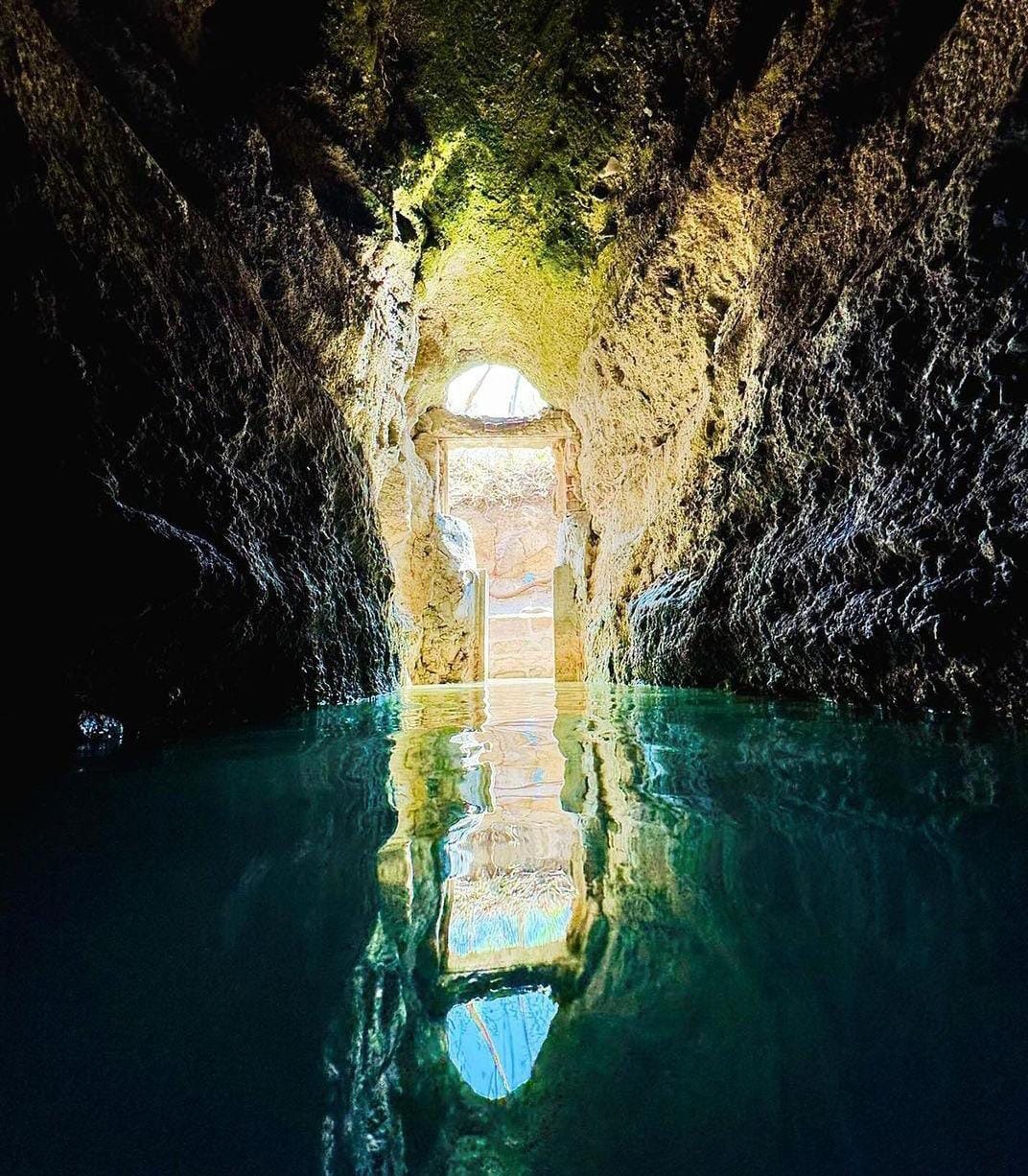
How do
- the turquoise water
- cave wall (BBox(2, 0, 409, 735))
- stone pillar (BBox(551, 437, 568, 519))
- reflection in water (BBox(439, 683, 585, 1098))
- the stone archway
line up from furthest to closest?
stone pillar (BBox(551, 437, 568, 519)), the stone archway, cave wall (BBox(2, 0, 409, 735)), reflection in water (BBox(439, 683, 585, 1098)), the turquoise water

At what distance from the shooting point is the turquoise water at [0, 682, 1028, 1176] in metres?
0.52

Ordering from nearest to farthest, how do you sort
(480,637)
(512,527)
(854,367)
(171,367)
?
1. (171,367)
2. (854,367)
3. (480,637)
4. (512,527)

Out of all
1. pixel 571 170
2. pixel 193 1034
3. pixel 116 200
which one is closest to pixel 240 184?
pixel 116 200

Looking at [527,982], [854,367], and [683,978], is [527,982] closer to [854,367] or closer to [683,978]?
[683,978]

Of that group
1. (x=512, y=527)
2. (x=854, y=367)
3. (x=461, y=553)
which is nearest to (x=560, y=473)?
(x=461, y=553)

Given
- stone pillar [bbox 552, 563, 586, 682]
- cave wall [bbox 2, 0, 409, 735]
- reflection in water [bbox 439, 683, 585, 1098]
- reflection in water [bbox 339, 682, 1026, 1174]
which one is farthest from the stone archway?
reflection in water [bbox 339, 682, 1026, 1174]

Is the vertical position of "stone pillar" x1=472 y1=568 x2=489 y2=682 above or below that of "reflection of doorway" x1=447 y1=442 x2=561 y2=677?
below

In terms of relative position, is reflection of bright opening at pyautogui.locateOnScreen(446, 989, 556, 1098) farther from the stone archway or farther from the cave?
the stone archway

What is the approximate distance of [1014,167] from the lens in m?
2.51

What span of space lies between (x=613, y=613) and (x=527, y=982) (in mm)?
6782

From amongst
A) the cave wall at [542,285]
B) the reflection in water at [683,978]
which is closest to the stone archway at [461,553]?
the cave wall at [542,285]

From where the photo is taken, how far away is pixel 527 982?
29.1 inches

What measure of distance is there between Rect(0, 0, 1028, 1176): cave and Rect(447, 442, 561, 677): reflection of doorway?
15.3m

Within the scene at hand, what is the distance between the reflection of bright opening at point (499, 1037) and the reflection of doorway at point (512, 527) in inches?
821
